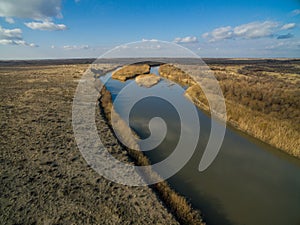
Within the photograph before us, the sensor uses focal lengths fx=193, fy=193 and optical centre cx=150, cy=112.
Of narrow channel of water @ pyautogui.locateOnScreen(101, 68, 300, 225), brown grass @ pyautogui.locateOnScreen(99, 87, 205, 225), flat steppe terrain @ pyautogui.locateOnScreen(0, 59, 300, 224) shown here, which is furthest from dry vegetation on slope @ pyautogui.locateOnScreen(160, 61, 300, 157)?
brown grass @ pyautogui.locateOnScreen(99, 87, 205, 225)

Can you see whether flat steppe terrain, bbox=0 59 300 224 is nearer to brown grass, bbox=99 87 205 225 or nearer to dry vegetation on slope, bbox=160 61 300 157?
dry vegetation on slope, bbox=160 61 300 157

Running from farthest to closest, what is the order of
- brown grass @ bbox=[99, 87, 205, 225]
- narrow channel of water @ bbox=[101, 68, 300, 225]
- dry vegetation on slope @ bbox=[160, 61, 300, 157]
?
dry vegetation on slope @ bbox=[160, 61, 300, 157] < narrow channel of water @ bbox=[101, 68, 300, 225] < brown grass @ bbox=[99, 87, 205, 225]

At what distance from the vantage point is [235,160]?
10.0 meters

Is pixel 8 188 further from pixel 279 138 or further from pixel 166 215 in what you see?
pixel 279 138

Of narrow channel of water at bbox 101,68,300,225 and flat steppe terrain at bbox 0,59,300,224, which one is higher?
flat steppe terrain at bbox 0,59,300,224

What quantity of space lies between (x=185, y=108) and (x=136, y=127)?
7.21 m

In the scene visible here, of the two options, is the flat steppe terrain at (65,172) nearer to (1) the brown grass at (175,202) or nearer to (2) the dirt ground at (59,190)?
(2) the dirt ground at (59,190)

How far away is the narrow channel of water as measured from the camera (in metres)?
6.55

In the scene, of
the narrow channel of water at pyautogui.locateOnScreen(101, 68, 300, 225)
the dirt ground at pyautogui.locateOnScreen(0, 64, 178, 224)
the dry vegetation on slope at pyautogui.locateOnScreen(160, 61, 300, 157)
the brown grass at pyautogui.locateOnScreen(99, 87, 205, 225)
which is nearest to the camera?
the dirt ground at pyautogui.locateOnScreen(0, 64, 178, 224)

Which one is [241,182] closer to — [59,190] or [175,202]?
[175,202]

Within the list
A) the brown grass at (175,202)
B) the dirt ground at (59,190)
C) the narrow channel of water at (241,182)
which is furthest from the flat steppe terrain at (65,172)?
the narrow channel of water at (241,182)

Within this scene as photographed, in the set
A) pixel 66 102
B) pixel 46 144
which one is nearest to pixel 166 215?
pixel 46 144

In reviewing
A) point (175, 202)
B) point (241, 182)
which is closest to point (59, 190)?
point (175, 202)

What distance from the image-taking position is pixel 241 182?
8.22 meters
